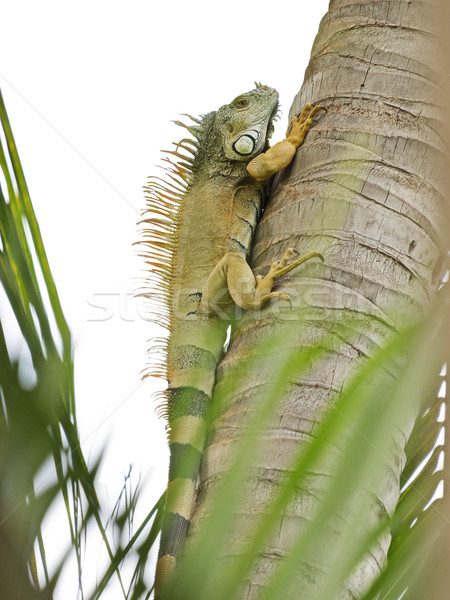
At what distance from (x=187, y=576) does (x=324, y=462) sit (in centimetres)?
106

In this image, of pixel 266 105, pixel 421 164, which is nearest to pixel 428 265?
pixel 421 164

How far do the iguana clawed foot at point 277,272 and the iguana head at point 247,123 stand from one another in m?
1.82

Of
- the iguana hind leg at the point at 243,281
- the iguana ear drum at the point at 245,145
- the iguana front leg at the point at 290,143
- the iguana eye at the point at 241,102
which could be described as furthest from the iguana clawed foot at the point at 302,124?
the iguana eye at the point at 241,102

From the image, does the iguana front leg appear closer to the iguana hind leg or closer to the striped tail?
the iguana hind leg

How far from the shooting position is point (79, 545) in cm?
127

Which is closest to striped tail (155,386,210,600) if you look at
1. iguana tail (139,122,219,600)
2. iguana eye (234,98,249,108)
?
iguana tail (139,122,219,600)

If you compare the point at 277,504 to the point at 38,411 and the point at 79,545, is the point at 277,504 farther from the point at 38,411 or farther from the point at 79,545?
the point at 79,545

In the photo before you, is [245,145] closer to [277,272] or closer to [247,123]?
[247,123]

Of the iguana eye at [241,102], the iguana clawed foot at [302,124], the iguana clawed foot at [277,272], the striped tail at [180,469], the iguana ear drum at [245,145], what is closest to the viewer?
the striped tail at [180,469]

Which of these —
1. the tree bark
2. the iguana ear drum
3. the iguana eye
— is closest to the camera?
the tree bark

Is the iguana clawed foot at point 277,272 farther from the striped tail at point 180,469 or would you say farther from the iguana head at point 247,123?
the iguana head at point 247,123

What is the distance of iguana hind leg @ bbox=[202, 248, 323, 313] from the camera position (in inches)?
102

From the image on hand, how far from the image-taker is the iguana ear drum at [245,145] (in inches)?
171

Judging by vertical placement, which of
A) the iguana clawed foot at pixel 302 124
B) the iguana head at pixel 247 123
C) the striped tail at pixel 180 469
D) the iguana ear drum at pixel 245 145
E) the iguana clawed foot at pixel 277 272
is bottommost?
the striped tail at pixel 180 469
